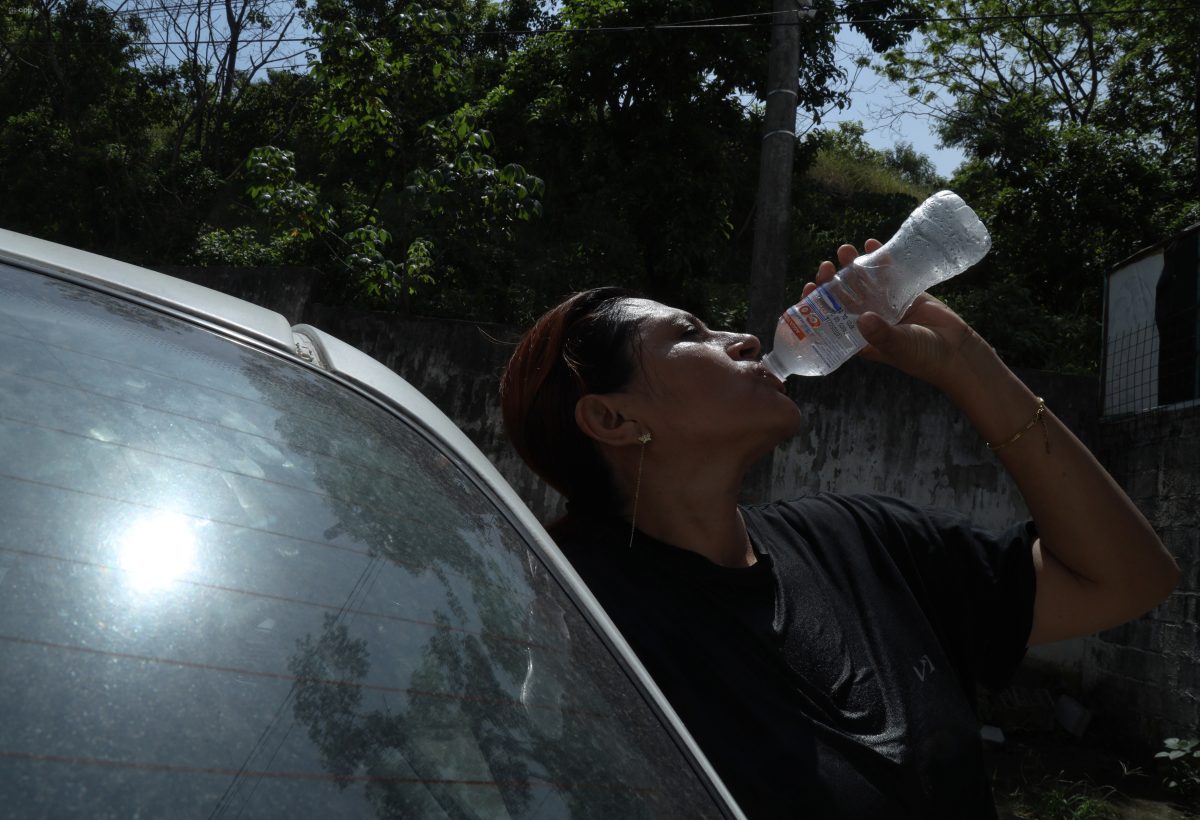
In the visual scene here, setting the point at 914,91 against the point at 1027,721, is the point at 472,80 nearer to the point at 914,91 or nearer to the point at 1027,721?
the point at 914,91

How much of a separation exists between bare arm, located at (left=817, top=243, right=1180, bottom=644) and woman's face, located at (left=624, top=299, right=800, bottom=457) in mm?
200

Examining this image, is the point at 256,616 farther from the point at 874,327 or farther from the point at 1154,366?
the point at 1154,366

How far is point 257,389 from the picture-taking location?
0.92 meters

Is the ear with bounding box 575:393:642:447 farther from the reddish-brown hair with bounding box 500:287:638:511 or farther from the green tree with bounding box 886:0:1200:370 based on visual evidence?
the green tree with bounding box 886:0:1200:370

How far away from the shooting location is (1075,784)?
4.73m

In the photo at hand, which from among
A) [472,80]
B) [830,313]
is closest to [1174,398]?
[830,313]

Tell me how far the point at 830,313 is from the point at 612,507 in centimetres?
55

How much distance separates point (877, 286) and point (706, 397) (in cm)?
57

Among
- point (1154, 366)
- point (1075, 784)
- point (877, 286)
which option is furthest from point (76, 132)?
point (877, 286)

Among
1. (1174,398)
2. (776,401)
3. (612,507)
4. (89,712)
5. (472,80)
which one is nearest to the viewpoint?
(89,712)

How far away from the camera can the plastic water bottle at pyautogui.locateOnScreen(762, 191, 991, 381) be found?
1907mm

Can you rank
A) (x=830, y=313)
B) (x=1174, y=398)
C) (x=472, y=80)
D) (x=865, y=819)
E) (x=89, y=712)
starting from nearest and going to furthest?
1. (x=89, y=712)
2. (x=865, y=819)
3. (x=830, y=313)
4. (x=1174, y=398)
5. (x=472, y=80)

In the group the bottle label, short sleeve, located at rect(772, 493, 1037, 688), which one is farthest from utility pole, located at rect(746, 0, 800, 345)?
short sleeve, located at rect(772, 493, 1037, 688)

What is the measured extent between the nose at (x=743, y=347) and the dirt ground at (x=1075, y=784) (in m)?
3.41
